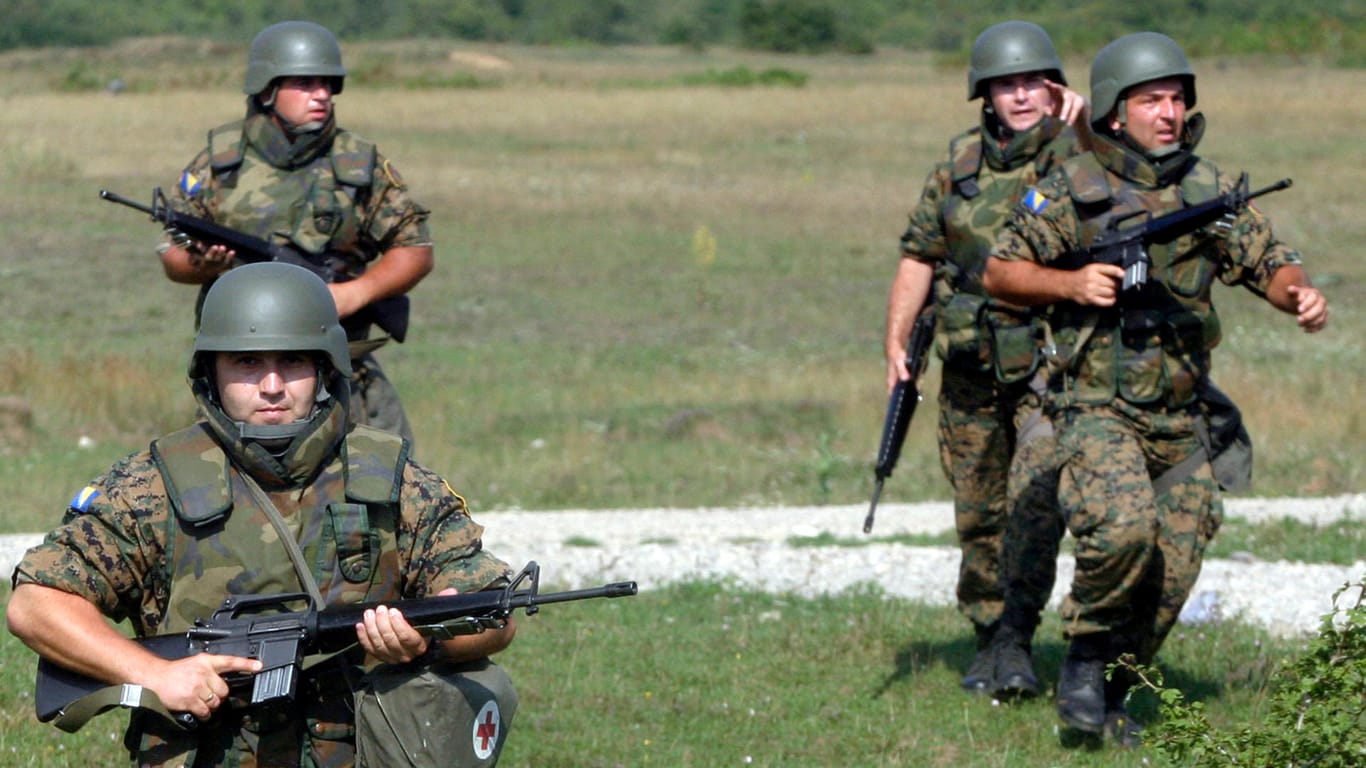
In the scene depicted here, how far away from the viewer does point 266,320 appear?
4426mm

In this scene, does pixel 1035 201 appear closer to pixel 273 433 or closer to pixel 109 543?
pixel 273 433

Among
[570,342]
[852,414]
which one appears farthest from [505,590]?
[570,342]

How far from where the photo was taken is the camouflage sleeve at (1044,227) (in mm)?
6742

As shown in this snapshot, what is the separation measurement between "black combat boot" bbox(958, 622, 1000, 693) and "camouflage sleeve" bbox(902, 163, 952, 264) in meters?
1.38

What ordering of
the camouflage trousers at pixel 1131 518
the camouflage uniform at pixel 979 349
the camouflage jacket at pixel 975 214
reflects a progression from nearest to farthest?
the camouflage trousers at pixel 1131 518 → the camouflage uniform at pixel 979 349 → the camouflage jacket at pixel 975 214

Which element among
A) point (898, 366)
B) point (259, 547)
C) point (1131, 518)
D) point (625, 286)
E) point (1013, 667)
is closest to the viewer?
point (259, 547)

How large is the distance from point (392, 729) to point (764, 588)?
5.37 metres

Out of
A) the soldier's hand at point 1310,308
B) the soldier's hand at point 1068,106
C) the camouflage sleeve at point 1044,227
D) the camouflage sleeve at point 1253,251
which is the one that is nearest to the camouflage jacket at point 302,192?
the camouflage sleeve at point 1044,227

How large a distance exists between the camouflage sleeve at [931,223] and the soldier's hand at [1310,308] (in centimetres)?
158

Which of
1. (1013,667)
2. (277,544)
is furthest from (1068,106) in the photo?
(277,544)

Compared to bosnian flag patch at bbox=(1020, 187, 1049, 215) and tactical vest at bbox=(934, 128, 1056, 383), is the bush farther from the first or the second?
tactical vest at bbox=(934, 128, 1056, 383)

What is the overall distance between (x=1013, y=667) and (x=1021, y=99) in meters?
2.00

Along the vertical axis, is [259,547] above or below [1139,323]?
below

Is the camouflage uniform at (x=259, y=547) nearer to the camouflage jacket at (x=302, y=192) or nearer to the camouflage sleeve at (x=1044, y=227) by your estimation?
the camouflage sleeve at (x=1044, y=227)
